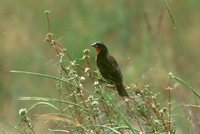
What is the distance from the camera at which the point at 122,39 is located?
29.3 feet

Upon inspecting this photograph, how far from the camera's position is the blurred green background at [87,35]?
8047mm

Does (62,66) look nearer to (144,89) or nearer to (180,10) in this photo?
(144,89)

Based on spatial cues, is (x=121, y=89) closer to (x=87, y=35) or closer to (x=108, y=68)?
(x=108, y=68)

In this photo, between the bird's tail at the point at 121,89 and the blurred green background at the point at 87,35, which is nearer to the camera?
the bird's tail at the point at 121,89

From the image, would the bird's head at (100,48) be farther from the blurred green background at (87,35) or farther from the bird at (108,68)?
the blurred green background at (87,35)

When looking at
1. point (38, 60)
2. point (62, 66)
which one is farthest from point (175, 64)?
point (62, 66)

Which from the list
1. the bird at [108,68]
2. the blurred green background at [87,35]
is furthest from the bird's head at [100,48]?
the blurred green background at [87,35]

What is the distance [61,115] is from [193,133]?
0.57m

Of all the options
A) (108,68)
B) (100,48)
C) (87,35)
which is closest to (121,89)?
(108,68)

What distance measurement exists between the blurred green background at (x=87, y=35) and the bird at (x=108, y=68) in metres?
3.44

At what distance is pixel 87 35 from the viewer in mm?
8914

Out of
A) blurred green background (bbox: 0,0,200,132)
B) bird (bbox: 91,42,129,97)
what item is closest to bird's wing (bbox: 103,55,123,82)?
bird (bbox: 91,42,129,97)

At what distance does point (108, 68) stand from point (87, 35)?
4.84m

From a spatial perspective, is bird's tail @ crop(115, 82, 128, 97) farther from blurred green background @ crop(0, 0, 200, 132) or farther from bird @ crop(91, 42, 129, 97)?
blurred green background @ crop(0, 0, 200, 132)
